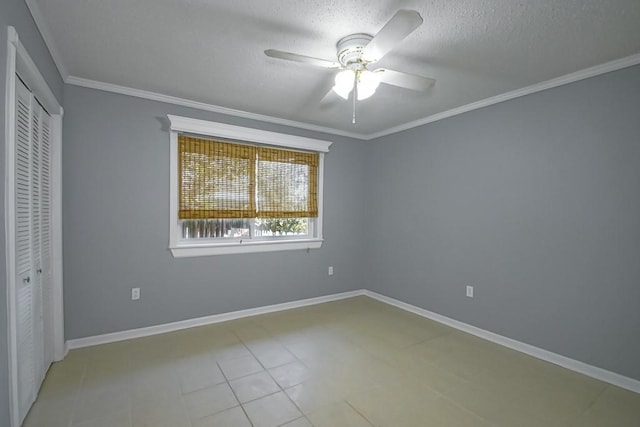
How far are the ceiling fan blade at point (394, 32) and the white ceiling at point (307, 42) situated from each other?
0.67 feet

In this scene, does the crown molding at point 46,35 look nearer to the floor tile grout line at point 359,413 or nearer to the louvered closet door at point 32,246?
the louvered closet door at point 32,246

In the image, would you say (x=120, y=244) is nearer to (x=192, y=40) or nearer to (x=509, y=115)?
(x=192, y=40)

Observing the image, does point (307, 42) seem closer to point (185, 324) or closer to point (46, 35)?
point (46, 35)

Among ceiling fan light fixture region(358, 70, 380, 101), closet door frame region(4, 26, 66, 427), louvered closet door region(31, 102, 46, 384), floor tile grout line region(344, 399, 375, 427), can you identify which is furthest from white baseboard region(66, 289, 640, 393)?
ceiling fan light fixture region(358, 70, 380, 101)

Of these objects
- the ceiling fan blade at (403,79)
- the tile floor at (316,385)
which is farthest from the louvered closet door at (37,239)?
the ceiling fan blade at (403,79)

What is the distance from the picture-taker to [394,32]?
154cm

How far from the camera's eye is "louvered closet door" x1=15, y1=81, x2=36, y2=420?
168 centimetres

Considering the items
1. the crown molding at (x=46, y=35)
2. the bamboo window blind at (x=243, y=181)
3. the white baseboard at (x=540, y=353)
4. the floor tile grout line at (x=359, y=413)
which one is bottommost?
the floor tile grout line at (x=359, y=413)

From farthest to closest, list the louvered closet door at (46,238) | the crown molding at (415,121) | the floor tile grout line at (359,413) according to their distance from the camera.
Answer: the crown molding at (415,121)
the louvered closet door at (46,238)
the floor tile grout line at (359,413)

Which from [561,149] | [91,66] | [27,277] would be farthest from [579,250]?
[91,66]

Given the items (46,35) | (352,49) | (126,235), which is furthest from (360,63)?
(126,235)

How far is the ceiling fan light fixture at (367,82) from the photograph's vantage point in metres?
2.02

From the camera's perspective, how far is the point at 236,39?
201cm

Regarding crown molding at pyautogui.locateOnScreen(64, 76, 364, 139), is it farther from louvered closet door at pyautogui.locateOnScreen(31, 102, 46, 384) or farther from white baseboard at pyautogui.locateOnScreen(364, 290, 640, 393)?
white baseboard at pyautogui.locateOnScreen(364, 290, 640, 393)
